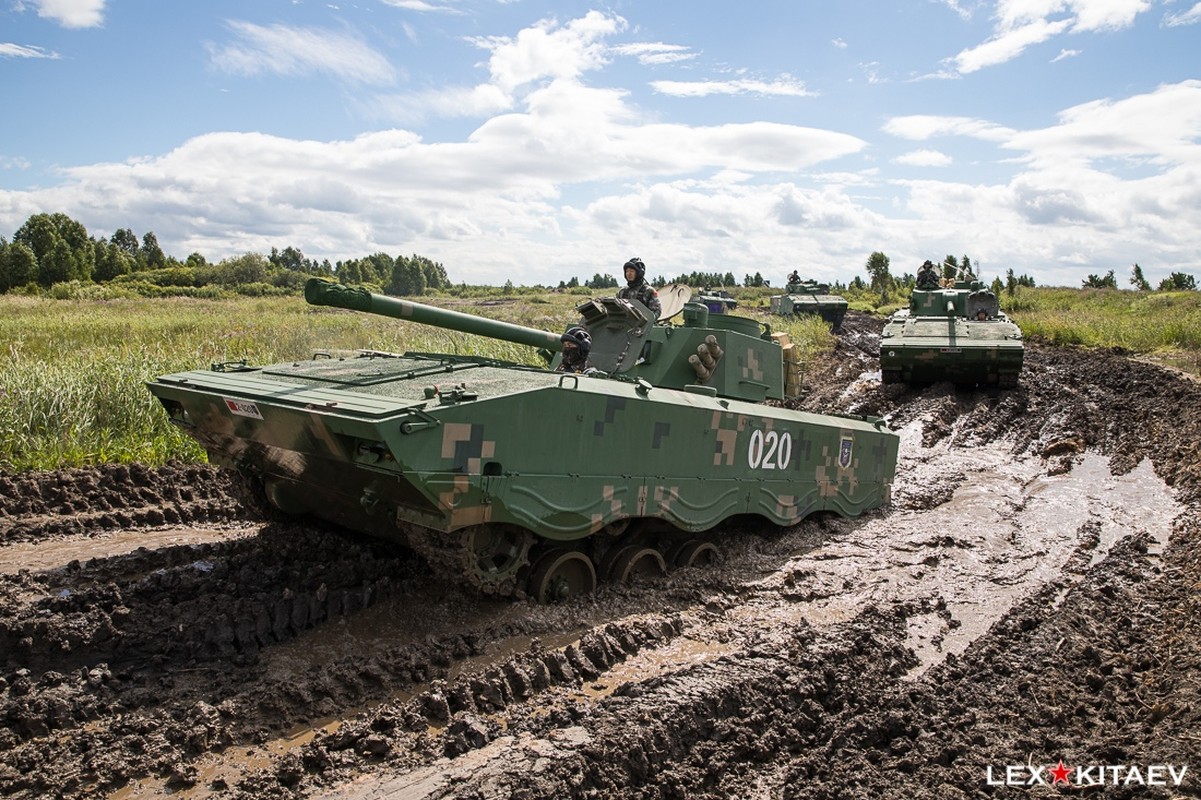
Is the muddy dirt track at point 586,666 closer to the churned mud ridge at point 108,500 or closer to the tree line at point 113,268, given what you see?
the churned mud ridge at point 108,500

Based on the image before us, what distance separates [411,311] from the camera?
6672 mm

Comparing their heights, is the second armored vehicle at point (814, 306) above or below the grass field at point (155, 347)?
above

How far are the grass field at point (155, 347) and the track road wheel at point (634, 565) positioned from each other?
11.4 feet

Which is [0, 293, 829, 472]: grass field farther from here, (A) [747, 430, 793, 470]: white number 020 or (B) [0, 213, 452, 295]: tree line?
(B) [0, 213, 452, 295]: tree line

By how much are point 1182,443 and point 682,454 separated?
9182 mm

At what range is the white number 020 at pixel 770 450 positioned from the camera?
7.86 metres

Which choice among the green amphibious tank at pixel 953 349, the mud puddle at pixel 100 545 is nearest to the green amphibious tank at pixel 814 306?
the green amphibious tank at pixel 953 349

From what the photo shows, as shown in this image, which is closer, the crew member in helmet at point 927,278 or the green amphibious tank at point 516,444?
the green amphibious tank at point 516,444

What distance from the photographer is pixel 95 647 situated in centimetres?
538

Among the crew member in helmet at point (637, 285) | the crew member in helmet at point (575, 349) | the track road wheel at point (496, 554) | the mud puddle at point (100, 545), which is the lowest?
the mud puddle at point (100, 545)

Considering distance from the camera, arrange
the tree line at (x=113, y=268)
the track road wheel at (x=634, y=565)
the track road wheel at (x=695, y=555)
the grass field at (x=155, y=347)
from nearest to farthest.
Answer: the track road wheel at (x=634, y=565)
the track road wheel at (x=695, y=555)
the grass field at (x=155, y=347)
the tree line at (x=113, y=268)

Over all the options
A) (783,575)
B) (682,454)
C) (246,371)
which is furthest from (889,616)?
(246,371)

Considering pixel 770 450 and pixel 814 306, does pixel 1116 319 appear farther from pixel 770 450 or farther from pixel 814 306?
pixel 770 450

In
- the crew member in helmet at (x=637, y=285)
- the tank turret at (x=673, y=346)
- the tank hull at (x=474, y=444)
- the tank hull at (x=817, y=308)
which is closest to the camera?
the tank hull at (x=474, y=444)
